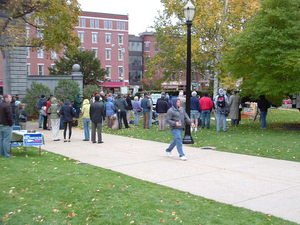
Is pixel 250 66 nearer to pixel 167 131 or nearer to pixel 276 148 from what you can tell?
pixel 167 131

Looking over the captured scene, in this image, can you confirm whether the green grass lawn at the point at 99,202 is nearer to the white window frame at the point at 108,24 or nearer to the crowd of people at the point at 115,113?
the crowd of people at the point at 115,113

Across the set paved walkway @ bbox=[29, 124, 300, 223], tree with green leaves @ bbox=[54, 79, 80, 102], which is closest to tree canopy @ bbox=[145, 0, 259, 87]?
tree with green leaves @ bbox=[54, 79, 80, 102]

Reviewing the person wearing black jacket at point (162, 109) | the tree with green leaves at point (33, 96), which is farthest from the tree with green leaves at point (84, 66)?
the person wearing black jacket at point (162, 109)

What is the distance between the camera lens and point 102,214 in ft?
20.1

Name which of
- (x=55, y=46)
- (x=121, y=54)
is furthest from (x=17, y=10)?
(x=121, y=54)

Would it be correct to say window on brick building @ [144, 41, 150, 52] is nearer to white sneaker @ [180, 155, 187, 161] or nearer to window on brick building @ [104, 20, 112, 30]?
window on brick building @ [104, 20, 112, 30]

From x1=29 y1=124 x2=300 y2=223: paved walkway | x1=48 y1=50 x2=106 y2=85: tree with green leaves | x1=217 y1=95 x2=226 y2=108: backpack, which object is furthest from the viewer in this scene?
x1=48 y1=50 x2=106 y2=85: tree with green leaves

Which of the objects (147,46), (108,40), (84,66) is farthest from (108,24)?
(84,66)

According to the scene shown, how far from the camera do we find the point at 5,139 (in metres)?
11.3

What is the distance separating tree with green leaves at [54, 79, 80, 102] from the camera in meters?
26.6

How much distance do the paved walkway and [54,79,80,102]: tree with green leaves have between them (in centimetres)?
1225

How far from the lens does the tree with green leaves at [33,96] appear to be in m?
26.2

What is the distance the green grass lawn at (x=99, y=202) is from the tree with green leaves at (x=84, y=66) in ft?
178

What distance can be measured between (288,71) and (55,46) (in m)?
12.7
